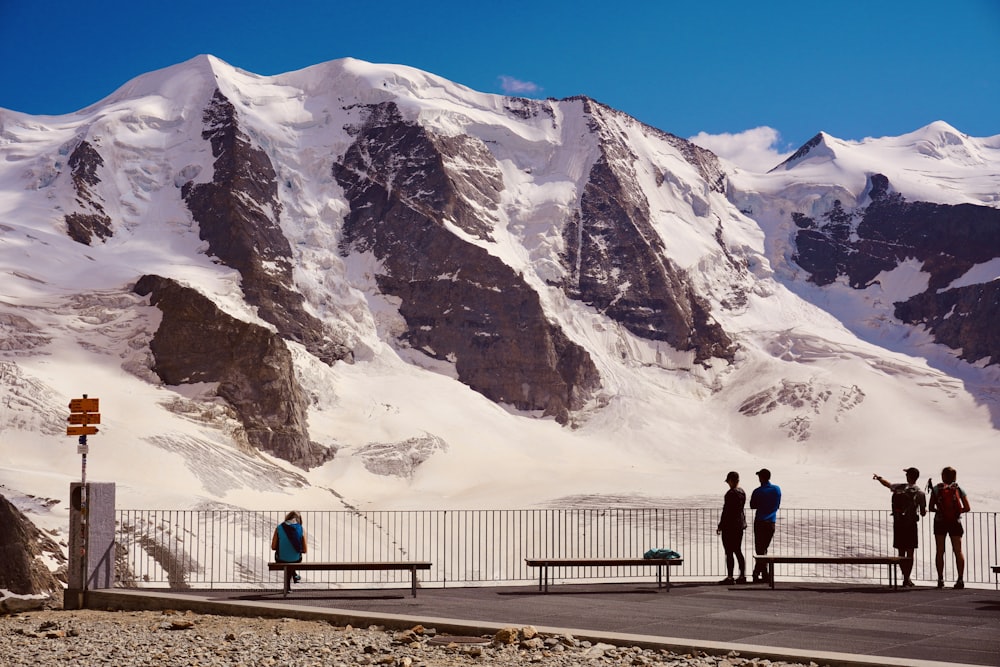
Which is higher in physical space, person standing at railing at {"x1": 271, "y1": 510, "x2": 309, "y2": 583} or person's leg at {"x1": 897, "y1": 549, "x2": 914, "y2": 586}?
person standing at railing at {"x1": 271, "y1": 510, "x2": 309, "y2": 583}

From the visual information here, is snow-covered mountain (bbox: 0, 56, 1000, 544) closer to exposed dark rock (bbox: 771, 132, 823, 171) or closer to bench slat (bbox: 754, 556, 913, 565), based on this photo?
exposed dark rock (bbox: 771, 132, 823, 171)

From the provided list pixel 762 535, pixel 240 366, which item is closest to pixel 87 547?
pixel 762 535

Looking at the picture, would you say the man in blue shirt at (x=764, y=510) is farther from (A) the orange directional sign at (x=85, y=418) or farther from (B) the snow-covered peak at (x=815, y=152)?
(B) the snow-covered peak at (x=815, y=152)

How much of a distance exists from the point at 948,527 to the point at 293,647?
13.1 meters

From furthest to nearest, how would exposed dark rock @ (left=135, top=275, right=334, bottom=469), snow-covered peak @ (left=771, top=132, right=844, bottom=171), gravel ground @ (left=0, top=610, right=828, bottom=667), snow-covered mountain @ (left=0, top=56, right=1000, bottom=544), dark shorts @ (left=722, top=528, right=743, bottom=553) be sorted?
snow-covered peak @ (left=771, top=132, right=844, bottom=171), exposed dark rock @ (left=135, top=275, right=334, bottom=469), snow-covered mountain @ (left=0, top=56, right=1000, bottom=544), dark shorts @ (left=722, top=528, right=743, bottom=553), gravel ground @ (left=0, top=610, right=828, bottom=667)

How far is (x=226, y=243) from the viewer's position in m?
112

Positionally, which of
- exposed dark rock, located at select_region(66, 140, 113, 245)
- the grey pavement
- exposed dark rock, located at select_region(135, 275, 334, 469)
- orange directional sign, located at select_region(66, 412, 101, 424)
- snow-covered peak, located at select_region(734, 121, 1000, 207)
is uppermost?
snow-covered peak, located at select_region(734, 121, 1000, 207)

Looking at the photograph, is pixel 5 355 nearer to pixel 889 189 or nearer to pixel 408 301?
pixel 408 301

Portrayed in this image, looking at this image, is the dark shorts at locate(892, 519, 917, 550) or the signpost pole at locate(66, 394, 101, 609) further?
the dark shorts at locate(892, 519, 917, 550)

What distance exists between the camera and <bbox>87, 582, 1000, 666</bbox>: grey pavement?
1606cm

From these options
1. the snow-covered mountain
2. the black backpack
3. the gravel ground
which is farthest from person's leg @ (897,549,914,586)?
the snow-covered mountain

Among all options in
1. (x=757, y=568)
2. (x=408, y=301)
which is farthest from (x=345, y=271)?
(x=757, y=568)

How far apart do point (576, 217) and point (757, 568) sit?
110 m

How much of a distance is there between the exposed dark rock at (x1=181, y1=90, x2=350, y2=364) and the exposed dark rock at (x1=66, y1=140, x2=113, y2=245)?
8.22m
